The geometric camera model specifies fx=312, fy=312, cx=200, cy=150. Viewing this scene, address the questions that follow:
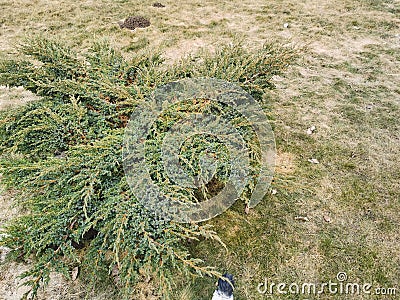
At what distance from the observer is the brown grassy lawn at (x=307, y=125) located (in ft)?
10.5

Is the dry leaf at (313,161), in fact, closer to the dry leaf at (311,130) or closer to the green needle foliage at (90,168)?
the dry leaf at (311,130)

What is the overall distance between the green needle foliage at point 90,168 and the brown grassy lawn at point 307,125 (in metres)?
0.52

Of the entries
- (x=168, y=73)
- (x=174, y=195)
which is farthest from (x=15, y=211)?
(x=168, y=73)

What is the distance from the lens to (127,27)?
7531mm

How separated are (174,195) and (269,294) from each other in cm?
136
